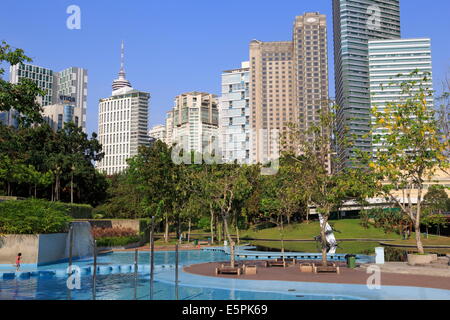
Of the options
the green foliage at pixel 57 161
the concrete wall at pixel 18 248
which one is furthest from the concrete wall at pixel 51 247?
the green foliage at pixel 57 161

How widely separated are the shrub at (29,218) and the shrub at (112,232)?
10602 millimetres

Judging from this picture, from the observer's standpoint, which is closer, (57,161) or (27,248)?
(27,248)

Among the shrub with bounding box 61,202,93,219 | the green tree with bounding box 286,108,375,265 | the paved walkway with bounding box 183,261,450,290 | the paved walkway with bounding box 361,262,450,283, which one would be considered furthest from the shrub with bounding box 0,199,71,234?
the paved walkway with bounding box 361,262,450,283

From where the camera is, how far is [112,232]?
165 ft

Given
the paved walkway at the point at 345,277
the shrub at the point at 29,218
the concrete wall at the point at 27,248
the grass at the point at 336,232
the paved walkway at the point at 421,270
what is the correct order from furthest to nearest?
the grass at the point at 336,232 < the shrub at the point at 29,218 < the concrete wall at the point at 27,248 < the paved walkway at the point at 421,270 < the paved walkway at the point at 345,277

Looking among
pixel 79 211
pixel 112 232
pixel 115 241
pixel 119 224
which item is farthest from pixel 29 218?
pixel 119 224

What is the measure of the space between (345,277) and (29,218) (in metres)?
24.9

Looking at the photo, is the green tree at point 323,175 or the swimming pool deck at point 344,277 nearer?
the swimming pool deck at point 344,277

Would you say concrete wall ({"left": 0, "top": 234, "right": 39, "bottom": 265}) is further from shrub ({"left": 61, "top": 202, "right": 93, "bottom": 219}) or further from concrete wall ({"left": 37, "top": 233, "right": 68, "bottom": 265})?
shrub ({"left": 61, "top": 202, "right": 93, "bottom": 219})

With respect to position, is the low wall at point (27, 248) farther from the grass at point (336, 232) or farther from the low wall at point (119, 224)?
the grass at point (336, 232)

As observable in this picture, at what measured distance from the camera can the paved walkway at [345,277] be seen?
22.6 metres

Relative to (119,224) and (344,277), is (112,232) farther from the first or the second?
(344,277)

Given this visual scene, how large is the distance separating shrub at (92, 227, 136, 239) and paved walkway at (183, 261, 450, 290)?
21139mm

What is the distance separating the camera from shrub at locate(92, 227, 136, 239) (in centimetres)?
4731
